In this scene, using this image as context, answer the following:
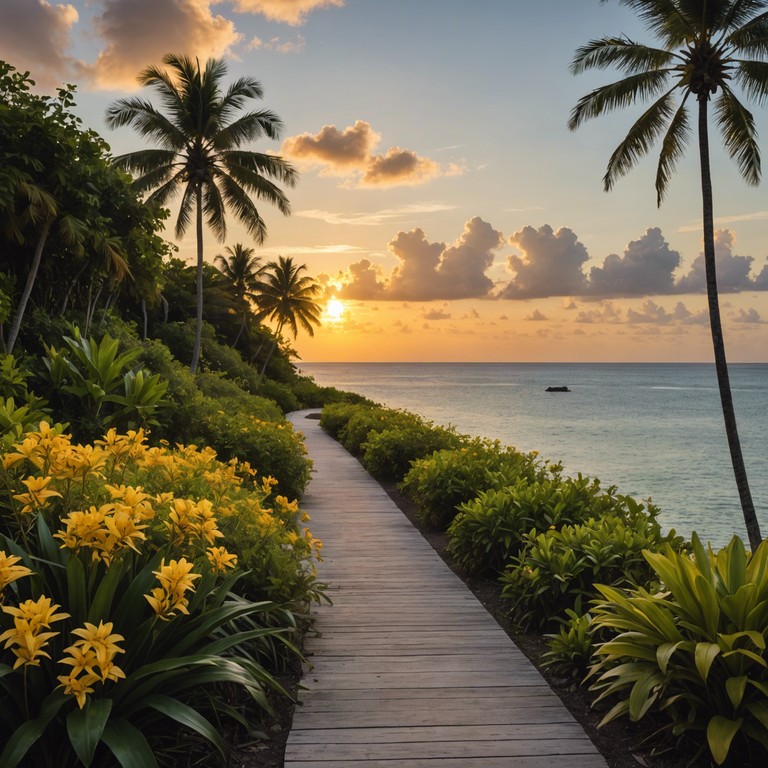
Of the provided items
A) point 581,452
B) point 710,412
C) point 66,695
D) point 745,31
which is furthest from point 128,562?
point 710,412

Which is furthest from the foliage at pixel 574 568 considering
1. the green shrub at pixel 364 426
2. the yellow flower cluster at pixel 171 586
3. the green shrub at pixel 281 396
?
the green shrub at pixel 281 396

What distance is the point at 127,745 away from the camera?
2236 mm

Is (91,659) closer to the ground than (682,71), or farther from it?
closer to the ground

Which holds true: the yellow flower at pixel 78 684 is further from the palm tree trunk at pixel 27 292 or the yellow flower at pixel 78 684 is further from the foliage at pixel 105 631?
the palm tree trunk at pixel 27 292

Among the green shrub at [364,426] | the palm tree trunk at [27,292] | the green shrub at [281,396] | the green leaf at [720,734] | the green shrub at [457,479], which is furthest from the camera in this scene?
the green shrub at [281,396]

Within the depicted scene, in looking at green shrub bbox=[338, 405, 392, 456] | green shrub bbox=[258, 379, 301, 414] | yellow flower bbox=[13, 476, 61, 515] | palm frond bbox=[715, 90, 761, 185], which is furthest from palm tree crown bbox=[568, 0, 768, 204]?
green shrub bbox=[258, 379, 301, 414]

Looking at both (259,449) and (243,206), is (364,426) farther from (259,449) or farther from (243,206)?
(243,206)

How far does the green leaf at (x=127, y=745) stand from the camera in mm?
2186

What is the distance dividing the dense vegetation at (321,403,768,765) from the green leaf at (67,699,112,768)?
7.01 feet

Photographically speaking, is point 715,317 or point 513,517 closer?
point 513,517

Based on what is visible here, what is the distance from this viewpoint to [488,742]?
297cm

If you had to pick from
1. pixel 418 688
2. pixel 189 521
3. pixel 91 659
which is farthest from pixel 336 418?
pixel 91 659

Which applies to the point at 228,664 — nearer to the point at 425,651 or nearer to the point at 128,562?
the point at 128,562

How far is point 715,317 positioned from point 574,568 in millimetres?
10364
